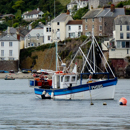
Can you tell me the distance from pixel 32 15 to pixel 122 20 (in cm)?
7595

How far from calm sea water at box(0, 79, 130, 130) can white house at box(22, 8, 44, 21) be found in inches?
5005

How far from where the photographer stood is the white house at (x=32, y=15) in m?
178

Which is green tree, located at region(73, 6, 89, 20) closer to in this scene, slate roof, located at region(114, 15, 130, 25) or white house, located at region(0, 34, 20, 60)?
white house, located at region(0, 34, 20, 60)

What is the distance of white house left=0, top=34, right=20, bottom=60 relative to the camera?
12319 cm

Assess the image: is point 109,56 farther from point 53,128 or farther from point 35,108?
point 53,128

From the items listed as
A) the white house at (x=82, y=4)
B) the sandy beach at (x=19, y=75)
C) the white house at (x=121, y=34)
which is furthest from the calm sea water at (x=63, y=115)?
the white house at (x=82, y=4)

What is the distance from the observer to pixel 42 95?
55000 mm

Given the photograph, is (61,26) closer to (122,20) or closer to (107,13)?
(107,13)

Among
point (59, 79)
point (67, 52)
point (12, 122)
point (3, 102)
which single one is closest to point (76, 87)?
point (59, 79)

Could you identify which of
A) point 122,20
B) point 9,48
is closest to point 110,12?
point 122,20

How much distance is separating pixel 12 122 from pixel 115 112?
9.72 meters

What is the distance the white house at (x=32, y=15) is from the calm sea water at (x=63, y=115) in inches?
5005

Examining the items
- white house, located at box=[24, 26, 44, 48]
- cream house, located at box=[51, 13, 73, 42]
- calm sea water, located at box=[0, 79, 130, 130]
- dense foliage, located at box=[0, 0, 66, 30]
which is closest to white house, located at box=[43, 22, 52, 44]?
cream house, located at box=[51, 13, 73, 42]

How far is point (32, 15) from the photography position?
180625 mm
